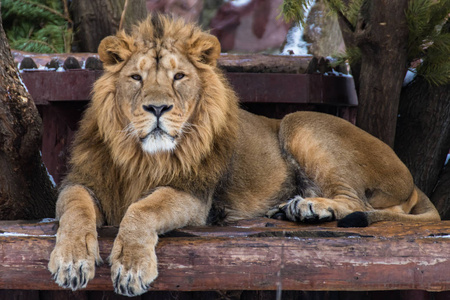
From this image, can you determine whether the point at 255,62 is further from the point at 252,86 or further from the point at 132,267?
the point at 132,267

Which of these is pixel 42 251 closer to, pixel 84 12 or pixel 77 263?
pixel 77 263

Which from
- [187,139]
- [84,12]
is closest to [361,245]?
[187,139]

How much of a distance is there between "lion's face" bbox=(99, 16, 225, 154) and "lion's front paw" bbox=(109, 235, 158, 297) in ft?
2.36

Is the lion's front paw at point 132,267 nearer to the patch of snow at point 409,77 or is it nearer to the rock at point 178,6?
the patch of snow at point 409,77

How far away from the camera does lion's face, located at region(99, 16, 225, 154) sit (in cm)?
306

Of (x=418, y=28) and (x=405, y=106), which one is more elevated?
(x=418, y=28)

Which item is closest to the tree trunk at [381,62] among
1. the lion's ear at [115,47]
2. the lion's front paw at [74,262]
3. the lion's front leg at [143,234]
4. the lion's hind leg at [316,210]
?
the lion's hind leg at [316,210]

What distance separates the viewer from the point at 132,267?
2.45 metres

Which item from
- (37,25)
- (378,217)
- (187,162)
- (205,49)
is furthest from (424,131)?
(37,25)

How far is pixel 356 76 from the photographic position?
4.89 metres

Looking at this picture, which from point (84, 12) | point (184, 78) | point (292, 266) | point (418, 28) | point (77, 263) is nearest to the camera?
point (77, 263)

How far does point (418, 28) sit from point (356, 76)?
86cm

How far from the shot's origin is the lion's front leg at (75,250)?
2.42 m

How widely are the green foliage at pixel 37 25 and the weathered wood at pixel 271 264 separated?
406 centimetres
